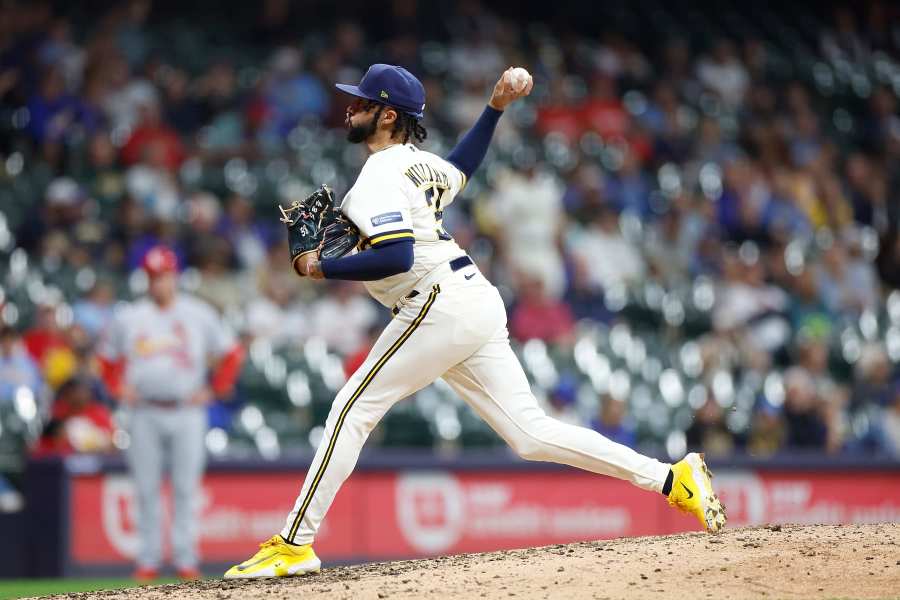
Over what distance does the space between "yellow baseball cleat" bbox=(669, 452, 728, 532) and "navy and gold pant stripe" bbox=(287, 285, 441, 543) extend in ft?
3.92

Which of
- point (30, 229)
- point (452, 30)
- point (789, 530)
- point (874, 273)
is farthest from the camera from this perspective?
point (452, 30)

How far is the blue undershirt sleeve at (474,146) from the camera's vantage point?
5844 millimetres

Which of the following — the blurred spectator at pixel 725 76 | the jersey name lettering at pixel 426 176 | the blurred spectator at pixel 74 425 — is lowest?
the blurred spectator at pixel 74 425

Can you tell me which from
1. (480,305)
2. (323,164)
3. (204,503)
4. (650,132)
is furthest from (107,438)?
(650,132)

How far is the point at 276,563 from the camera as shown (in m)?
5.44

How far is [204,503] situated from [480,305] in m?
4.65

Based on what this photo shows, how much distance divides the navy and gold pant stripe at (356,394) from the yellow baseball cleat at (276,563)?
0.10 m

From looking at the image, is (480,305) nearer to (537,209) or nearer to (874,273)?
(537,209)

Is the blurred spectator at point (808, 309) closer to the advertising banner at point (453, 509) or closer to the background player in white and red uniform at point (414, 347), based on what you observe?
the advertising banner at point (453, 509)

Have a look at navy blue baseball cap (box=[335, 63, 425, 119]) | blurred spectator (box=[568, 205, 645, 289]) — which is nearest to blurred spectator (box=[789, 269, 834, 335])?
blurred spectator (box=[568, 205, 645, 289])

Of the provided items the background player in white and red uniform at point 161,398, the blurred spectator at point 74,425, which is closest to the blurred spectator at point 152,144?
the blurred spectator at point 74,425

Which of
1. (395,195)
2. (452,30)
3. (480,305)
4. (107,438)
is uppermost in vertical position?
(452,30)

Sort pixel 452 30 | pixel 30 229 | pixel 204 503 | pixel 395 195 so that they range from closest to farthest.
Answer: pixel 395 195
pixel 204 503
pixel 30 229
pixel 452 30

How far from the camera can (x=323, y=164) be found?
1266 cm
